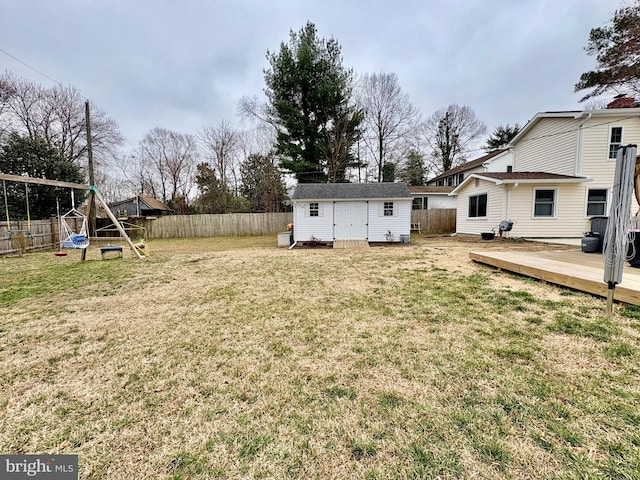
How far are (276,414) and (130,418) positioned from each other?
945 millimetres

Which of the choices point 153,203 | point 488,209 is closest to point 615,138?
point 488,209

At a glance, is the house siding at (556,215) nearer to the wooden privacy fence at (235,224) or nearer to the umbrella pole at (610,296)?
the wooden privacy fence at (235,224)

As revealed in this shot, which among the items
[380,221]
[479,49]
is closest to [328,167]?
[380,221]

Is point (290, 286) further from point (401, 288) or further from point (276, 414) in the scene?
point (276, 414)

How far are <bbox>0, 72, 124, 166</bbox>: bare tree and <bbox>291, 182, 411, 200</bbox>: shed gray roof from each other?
16281mm

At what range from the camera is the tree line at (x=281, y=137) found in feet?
46.2

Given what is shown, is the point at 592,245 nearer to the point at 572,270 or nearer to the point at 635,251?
the point at 635,251

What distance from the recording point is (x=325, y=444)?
154cm

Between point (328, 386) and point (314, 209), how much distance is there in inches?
411

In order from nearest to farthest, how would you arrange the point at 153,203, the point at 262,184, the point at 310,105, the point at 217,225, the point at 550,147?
the point at 550,147 < the point at 310,105 < the point at 217,225 < the point at 262,184 < the point at 153,203

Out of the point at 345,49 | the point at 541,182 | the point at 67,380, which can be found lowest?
the point at 67,380

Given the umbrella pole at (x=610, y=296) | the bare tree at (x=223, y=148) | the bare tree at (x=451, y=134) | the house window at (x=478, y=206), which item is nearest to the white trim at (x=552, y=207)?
the house window at (x=478, y=206)

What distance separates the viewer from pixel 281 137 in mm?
18703

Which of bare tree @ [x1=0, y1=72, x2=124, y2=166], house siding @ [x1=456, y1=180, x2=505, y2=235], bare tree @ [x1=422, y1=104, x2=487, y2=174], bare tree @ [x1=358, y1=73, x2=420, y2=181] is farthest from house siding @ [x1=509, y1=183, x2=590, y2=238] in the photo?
bare tree @ [x1=0, y1=72, x2=124, y2=166]
